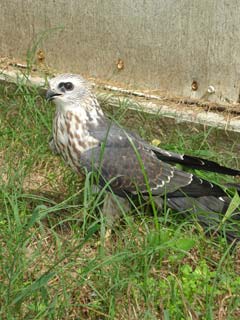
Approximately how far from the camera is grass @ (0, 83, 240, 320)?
3420 millimetres

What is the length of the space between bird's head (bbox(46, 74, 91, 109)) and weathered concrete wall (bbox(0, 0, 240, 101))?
2.90 feet

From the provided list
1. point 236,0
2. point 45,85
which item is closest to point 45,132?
point 45,85

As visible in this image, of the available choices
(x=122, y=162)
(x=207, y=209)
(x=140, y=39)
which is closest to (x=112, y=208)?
(x=122, y=162)

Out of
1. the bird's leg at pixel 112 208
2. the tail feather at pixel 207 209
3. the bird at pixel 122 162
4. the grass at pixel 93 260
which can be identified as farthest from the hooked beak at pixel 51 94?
the tail feather at pixel 207 209

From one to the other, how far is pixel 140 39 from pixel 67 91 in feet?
3.18

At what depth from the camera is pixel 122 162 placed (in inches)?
168

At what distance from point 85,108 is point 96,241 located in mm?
786

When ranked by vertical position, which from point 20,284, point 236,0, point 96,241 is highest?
point 236,0

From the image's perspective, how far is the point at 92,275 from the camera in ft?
11.9

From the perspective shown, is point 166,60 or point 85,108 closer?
point 85,108

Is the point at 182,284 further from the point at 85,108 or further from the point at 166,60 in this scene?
the point at 166,60

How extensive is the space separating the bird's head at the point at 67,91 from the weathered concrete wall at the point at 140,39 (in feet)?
2.90

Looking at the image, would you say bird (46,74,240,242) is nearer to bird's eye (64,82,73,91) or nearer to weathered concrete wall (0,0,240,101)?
bird's eye (64,82,73,91)

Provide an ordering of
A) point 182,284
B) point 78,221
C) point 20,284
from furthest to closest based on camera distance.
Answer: point 78,221
point 182,284
point 20,284
